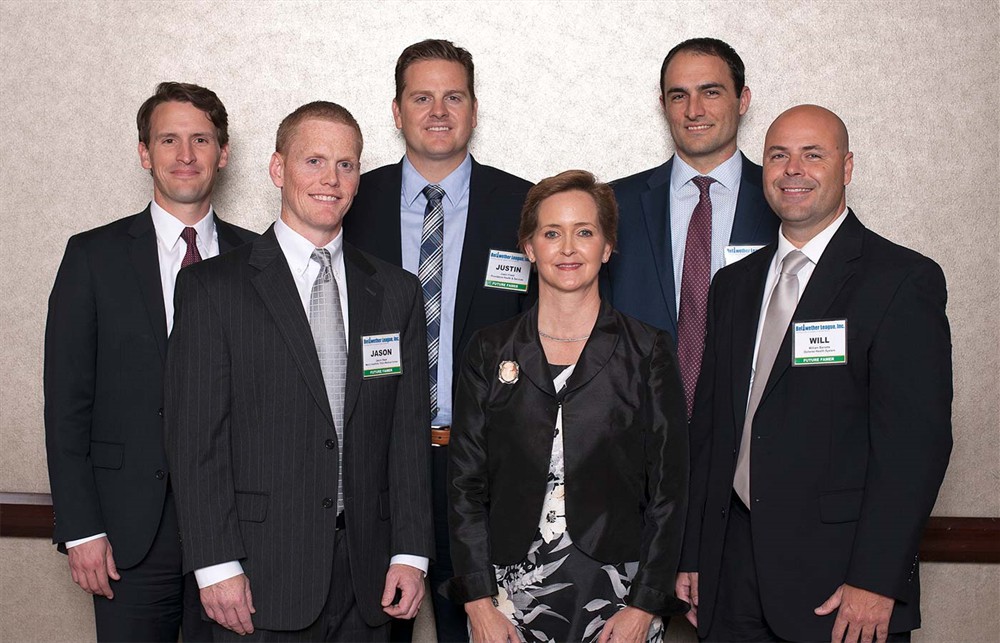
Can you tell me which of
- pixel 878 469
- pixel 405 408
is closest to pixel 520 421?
pixel 405 408

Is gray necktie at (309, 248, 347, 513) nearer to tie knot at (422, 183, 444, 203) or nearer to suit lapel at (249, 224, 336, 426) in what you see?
suit lapel at (249, 224, 336, 426)

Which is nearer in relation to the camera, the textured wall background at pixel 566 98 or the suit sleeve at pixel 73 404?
the suit sleeve at pixel 73 404

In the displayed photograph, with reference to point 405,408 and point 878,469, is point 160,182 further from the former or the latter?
point 878,469

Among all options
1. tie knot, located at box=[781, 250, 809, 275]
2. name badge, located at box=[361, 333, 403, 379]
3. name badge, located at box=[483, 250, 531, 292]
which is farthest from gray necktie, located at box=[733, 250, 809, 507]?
name badge, located at box=[361, 333, 403, 379]

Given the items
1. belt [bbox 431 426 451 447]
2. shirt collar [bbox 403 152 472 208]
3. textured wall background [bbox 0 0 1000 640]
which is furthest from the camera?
textured wall background [bbox 0 0 1000 640]

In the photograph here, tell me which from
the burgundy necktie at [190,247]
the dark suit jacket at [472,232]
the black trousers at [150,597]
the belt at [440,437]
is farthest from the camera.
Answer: the dark suit jacket at [472,232]

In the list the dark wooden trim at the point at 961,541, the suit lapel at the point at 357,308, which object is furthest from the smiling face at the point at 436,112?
the dark wooden trim at the point at 961,541

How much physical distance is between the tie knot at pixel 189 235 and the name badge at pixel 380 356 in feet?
2.88

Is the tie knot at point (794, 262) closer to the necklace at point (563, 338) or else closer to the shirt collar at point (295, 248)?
the necklace at point (563, 338)

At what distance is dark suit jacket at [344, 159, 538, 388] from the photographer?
3205 millimetres

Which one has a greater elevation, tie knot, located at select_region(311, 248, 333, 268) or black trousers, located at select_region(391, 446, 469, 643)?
tie knot, located at select_region(311, 248, 333, 268)

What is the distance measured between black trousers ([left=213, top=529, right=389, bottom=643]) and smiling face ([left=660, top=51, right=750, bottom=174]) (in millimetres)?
1794

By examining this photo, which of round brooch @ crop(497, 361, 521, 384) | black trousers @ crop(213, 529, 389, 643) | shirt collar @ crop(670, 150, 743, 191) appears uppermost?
shirt collar @ crop(670, 150, 743, 191)

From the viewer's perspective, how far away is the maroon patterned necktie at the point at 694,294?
3119mm
